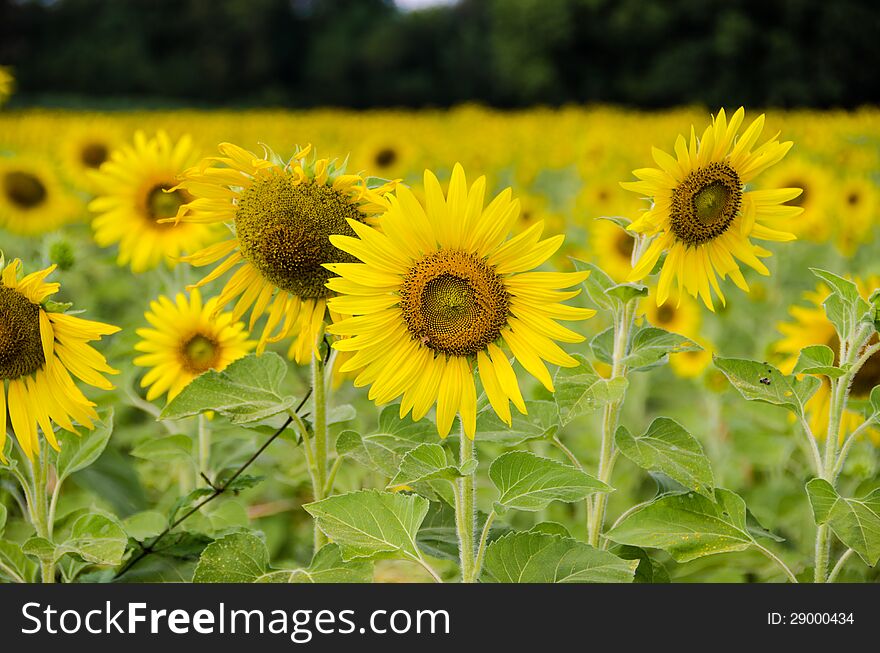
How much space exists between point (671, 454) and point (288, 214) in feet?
1.90

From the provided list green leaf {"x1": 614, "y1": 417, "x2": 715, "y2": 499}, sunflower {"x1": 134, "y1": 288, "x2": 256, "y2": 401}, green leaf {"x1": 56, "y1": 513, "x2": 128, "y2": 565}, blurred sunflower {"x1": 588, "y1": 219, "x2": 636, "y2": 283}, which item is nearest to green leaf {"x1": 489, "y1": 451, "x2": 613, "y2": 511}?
green leaf {"x1": 614, "y1": 417, "x2": 715, "y2": 499}

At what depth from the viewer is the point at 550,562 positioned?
108 cm

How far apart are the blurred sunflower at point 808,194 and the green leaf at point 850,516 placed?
2.87 metres

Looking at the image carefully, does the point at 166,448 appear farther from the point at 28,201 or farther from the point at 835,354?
the point at 28,201

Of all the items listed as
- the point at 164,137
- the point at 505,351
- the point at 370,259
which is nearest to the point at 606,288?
the point at 505,351

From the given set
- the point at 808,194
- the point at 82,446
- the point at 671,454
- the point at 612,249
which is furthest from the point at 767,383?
the point at 808,194

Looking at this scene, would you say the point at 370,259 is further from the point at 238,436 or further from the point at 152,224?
the point at 152,224

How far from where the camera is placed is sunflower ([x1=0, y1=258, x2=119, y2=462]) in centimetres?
112

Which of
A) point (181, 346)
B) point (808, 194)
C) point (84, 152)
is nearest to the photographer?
point (181, 346)

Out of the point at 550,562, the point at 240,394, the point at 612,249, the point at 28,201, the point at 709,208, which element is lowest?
the point at 550,562

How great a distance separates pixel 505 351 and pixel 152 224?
1.62 meters

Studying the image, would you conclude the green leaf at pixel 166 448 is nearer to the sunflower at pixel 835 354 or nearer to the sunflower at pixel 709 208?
the sunflower at pixel 709 208

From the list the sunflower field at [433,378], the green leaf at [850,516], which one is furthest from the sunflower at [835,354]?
the green leaf at [850,516]
